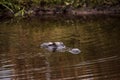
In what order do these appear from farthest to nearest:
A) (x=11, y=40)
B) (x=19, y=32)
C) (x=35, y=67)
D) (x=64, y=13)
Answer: (x=64, y=13) → (x=19, y=32) → (x=11, y=40) → (x=35, y=67)

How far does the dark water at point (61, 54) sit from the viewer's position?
42.5 feet

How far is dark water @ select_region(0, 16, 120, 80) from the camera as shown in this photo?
13.0 meters

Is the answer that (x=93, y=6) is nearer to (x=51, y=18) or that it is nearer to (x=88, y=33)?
(x=51, y=18)

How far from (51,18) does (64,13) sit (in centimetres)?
270

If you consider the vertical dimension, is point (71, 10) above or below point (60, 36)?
below

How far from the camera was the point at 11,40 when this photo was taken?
1905 centimetres

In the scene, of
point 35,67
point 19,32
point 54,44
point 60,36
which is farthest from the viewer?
point 19,32

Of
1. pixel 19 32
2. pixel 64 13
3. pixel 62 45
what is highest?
pixel 62 45

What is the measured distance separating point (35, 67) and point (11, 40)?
5345 mm

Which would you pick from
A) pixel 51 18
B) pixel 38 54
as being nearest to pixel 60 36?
pixel 38 54

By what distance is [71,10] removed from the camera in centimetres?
3262

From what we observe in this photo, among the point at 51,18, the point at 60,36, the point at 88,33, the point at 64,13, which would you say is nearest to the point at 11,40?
the point at 60,36

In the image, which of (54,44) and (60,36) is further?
(60,36)

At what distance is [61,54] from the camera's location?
16.0 metres
